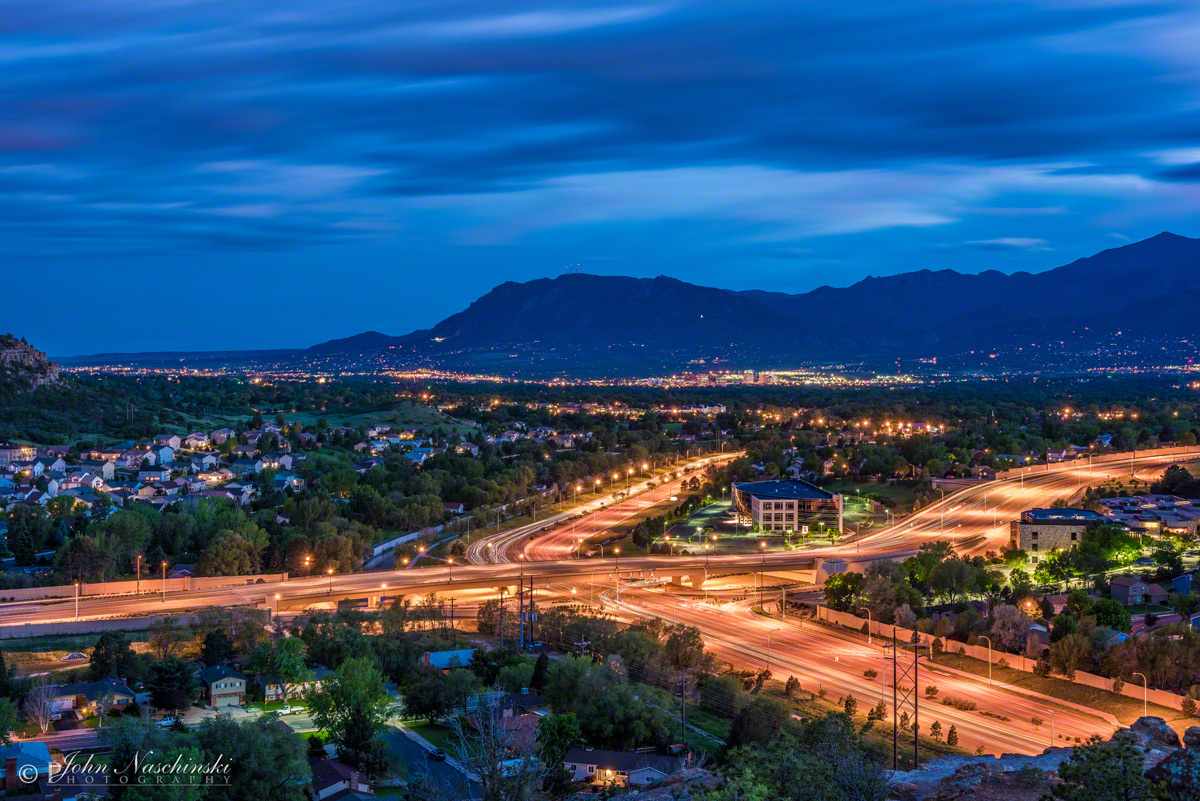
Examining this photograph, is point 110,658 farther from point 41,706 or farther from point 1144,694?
point 1144,694

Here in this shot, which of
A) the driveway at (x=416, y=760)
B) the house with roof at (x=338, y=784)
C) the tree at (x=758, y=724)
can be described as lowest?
the driveway at (x=416, y=760)

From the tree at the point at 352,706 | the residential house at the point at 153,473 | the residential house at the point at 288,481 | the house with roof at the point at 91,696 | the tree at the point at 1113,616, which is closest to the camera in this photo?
the tree at the point at 352,706

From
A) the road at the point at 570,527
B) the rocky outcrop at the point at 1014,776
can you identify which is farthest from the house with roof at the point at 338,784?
the road at the point at 570,527

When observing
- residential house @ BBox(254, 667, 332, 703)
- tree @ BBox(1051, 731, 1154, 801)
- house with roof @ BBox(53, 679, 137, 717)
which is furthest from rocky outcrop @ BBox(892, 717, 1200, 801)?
house with roof @ BBox(53, 679, 137, 717)

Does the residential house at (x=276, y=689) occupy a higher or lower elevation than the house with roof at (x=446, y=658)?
lower

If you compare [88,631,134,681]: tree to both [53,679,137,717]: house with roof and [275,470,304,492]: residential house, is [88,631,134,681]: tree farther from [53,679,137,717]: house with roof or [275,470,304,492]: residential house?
[275,470,304,492]: residential house

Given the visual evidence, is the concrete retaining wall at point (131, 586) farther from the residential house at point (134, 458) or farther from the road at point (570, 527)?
the residential house at point (134, 458)
